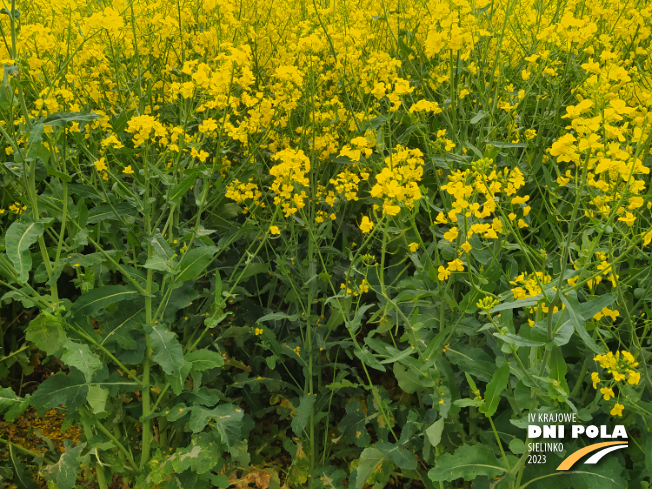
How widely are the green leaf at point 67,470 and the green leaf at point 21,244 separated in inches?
31.8

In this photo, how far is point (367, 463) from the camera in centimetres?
237

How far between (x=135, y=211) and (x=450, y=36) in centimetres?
163

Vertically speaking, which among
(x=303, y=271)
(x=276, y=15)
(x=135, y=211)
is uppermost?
(x=276, y=15)

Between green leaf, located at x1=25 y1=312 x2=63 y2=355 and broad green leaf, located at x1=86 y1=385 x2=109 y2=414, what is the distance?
0.25 meters

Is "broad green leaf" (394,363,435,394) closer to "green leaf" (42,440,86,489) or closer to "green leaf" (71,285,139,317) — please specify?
"green leaf" (71,285,139,317)

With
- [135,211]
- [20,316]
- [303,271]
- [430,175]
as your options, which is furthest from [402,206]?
[20,316]

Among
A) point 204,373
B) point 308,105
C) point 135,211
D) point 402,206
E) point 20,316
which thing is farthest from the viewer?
point 20,316

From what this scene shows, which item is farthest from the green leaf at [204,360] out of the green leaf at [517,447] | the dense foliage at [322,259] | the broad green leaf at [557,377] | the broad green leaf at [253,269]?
the broad green leaf at [557,377]

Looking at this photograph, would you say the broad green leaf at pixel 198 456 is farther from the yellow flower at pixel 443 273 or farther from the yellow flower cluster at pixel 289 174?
the yellow flower at pixel 443 273

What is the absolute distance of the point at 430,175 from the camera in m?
3.00

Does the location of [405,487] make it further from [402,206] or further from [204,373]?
[402,206]

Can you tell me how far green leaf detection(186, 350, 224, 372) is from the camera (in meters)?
2.23

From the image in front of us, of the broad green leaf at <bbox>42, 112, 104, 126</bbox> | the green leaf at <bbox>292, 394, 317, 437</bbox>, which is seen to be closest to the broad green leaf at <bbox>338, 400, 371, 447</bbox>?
the green leaf at <bbox>292, 394, 317, 437</bbox>

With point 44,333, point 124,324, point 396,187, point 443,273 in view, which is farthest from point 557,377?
point 44,333
